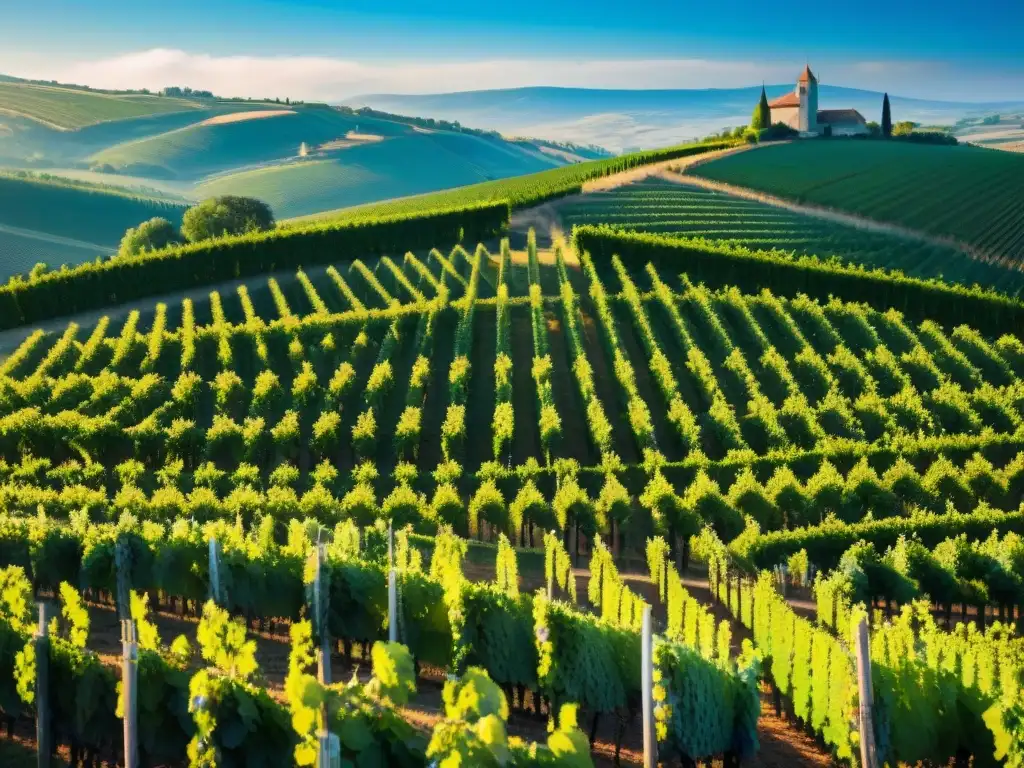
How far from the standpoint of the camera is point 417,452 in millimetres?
36281

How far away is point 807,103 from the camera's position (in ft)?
403

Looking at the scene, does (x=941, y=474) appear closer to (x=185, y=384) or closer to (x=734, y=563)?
(x=734, y=563)

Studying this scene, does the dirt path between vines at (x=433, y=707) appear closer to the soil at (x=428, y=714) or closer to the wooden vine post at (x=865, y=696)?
the soil at (x=428, y=714)

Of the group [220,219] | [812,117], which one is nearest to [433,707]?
[220,219]

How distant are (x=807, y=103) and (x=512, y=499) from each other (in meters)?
104

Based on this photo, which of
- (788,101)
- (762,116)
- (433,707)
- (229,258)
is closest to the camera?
(433,707)

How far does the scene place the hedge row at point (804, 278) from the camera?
49.4 m

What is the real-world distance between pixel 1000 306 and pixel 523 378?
74.4 ft

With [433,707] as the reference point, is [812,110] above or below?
above

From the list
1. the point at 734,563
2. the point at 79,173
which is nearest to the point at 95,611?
the point at 734,563

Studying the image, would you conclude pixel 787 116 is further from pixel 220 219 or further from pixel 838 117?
pixel 220 219

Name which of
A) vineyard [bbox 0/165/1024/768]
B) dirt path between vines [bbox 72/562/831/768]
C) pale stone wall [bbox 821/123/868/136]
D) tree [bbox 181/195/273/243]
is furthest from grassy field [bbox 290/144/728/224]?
dirt path between vines [bbox 72/562/831/768]

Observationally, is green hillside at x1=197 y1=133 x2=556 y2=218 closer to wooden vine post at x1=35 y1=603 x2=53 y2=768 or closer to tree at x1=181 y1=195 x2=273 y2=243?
tree at x1=181 y1=195 x2=273 y2=243

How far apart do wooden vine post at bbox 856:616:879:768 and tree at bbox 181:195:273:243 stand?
6430 cm
